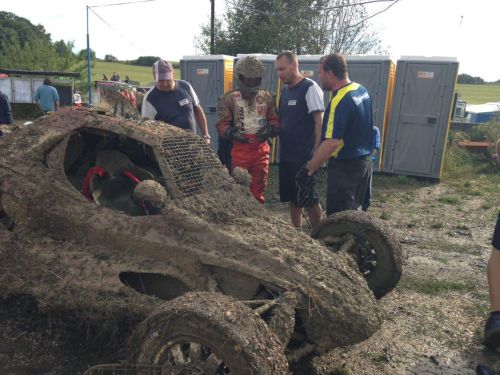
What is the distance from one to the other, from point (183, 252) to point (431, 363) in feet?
6.59

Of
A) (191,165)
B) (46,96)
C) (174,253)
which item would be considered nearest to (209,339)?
(174,253)

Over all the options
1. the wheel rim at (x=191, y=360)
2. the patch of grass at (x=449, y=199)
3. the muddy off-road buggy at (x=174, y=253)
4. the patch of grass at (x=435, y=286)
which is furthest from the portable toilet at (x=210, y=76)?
the wheel rim at (x=191, y=360)

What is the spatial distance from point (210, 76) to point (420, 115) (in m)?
5.01

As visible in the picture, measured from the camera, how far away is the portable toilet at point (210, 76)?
10.7 m

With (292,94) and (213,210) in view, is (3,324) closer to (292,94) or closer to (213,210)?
(213,210)

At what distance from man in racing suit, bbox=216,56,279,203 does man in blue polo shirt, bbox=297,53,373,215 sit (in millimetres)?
813

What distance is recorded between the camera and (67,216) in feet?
10.9

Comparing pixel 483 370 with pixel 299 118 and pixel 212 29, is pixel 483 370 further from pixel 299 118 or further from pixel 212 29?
pixel 212 29

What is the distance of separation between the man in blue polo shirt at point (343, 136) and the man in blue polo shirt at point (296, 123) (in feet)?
1.64

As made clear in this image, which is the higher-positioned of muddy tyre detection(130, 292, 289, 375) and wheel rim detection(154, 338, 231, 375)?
muddy tyre detection(130, 292, 289, 375)

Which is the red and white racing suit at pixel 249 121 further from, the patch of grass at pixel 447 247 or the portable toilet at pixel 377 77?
the portable toilet at pixel 377 77

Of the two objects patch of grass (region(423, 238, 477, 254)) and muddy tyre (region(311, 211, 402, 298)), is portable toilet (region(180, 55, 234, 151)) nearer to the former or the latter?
patch of grass (region(423, 238, 477, 254))

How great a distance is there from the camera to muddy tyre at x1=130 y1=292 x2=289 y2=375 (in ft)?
7.24

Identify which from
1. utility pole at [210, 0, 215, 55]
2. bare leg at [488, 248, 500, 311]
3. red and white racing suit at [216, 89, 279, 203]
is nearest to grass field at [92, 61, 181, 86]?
utility pole at [210, 0, 215, 55]
